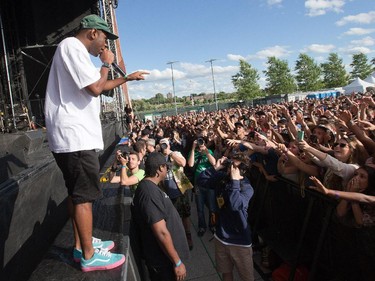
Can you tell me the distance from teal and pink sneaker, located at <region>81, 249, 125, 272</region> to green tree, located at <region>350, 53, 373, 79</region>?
63967 mm

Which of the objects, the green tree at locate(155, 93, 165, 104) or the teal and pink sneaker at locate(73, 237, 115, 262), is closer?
the teal and pink sneaker at locate(73, 237, 115, 262)

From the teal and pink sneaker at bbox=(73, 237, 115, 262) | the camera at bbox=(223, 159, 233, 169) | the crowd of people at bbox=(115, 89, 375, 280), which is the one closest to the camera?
the teal and pink sneaker at bbox=(73, 237, 115, 262)

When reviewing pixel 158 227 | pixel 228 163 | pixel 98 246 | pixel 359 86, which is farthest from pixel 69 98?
pixel 359 86

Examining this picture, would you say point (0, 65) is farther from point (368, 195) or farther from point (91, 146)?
point (368, 195)

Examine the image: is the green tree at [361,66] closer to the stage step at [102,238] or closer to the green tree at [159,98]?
the stage step at [102,238]

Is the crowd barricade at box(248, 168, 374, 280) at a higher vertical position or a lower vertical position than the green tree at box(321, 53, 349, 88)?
lower

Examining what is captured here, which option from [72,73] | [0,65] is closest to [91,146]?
[72,73]

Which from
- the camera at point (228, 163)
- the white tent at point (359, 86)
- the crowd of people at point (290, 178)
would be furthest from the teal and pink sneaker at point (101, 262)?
the white tent at point (359, 86)

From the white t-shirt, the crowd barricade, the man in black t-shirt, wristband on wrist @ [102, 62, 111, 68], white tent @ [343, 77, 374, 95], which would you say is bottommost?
the crowd barricade

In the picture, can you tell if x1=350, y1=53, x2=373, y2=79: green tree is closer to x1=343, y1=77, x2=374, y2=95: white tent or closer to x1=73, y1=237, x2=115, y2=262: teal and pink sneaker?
x1=343, y1=77, x2=374, y2=95: white tent

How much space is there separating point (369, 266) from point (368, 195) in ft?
2.22

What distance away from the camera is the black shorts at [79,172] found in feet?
6.32

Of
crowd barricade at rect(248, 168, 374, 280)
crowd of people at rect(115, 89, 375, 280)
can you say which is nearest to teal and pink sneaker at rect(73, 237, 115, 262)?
crowd of people at rect(115, 89, 375, 280)

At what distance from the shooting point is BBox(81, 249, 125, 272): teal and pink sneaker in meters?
1.97
